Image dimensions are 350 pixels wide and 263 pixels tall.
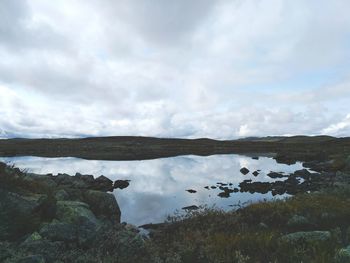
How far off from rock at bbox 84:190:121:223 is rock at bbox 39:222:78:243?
602 cm

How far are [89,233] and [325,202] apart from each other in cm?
1022

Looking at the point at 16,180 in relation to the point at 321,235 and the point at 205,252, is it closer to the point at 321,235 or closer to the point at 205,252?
the point at 205,252

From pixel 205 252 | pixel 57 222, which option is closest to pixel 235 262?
pixel 205 252

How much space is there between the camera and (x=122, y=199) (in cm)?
2834

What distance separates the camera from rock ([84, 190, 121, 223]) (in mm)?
16620

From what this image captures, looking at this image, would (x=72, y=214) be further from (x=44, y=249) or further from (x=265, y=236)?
(x=265, y=236)

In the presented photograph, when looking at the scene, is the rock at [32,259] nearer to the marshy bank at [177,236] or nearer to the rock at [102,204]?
the marshy bank at [177,236]

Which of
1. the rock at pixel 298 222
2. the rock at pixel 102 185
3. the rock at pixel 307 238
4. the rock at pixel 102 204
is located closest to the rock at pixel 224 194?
the rock at pixel 102 185

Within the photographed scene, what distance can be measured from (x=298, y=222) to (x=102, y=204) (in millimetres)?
8955

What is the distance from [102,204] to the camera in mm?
17094

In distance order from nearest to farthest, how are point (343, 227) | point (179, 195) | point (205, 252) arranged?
point (205, 252) < point (343, 227) < point (179, 195)

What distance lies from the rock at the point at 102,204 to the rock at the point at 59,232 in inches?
237

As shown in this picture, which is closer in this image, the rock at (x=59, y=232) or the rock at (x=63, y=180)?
the rock at (x=59, y=232)

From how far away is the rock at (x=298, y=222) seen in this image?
12125mm
